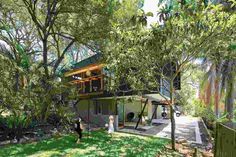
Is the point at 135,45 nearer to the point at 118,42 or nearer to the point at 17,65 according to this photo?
the point at 118,42

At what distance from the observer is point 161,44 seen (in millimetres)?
12109

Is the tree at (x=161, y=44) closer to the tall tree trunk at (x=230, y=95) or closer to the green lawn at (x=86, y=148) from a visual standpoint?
the green lawn at (x=86, y=148)

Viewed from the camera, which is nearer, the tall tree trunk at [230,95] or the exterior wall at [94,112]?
the tall tree trunk at [230,95]

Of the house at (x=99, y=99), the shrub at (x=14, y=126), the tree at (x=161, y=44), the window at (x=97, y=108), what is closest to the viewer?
the tree at (x=161, y=44)

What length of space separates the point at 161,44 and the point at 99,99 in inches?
558

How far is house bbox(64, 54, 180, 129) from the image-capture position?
72.9 feet

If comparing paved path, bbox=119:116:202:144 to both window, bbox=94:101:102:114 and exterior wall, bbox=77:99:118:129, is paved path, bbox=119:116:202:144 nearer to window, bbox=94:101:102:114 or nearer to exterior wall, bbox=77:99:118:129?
exterior wall, bbox=77:99:118:129

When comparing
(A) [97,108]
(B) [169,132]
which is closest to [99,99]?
(A) [97,108]

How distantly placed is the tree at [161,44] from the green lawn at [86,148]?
5.98 feet

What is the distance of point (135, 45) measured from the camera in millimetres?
12828

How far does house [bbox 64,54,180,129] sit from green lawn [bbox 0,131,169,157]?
607cm

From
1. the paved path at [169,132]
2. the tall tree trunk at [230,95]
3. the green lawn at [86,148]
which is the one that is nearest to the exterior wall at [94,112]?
the paved path at [169,132]

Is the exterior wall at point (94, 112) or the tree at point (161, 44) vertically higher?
the tree at point (161, 44)

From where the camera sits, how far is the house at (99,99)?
22234 millimetres
